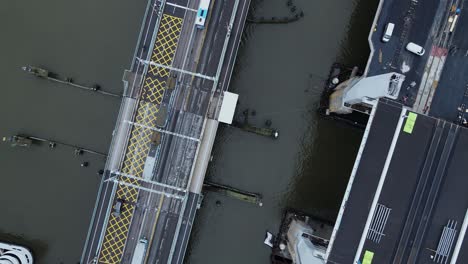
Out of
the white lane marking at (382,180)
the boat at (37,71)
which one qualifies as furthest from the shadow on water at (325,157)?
the boat at (37,71)

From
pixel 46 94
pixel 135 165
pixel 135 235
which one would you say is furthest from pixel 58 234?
pixel 46 94

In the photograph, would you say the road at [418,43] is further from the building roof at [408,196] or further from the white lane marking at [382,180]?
the white lane marking at [382,180]

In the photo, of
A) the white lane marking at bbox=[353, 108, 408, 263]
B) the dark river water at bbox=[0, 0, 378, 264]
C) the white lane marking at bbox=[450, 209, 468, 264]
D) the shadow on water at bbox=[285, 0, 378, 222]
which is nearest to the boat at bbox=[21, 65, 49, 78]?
the dark river water at bbox=[0, 0, 378, 264]

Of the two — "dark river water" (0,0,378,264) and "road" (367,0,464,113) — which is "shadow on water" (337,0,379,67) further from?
"road" (367,0,464,113)

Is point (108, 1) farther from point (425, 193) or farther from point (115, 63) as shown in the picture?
point (425, 193)

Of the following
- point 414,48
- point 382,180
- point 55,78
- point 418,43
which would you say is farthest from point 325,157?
point 55,78
